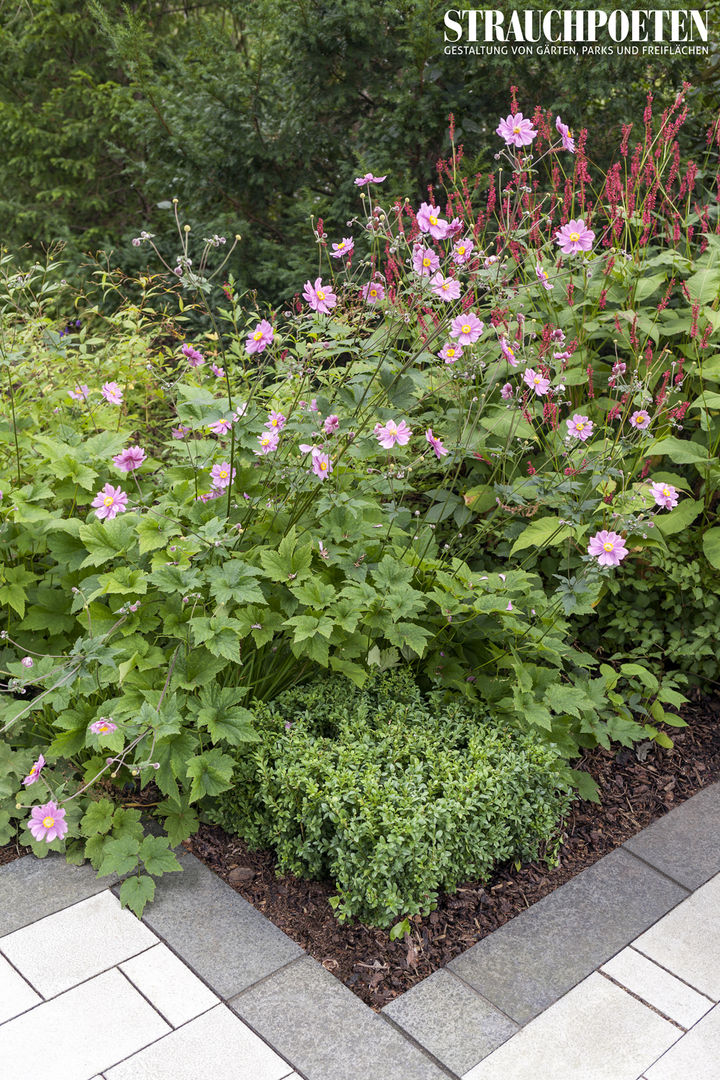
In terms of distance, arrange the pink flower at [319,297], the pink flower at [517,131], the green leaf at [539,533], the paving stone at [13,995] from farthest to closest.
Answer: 1. the green leaf at [539,533]
2. the pink flower at [517,131]
3. the pink flower at [319,297]
4. the paving stone at [13,995]

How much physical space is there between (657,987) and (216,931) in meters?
0.95

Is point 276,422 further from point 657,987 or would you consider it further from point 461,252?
point 657,987

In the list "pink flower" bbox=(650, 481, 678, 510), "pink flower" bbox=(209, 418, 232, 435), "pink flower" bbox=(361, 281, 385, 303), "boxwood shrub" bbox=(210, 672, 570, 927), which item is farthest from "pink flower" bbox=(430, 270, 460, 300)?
"boxwood shrub" bbox=(210, 672, 570, 927)

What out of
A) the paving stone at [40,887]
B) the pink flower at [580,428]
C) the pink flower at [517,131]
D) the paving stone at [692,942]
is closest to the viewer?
the paving stone at [692,942]

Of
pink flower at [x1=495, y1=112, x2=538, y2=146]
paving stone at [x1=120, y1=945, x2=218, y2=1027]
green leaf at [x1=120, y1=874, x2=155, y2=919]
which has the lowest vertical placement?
paving stone at [x1=120, y1=945, x2=218, y2=1027]

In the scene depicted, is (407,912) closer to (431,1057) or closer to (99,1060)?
(431,1057)

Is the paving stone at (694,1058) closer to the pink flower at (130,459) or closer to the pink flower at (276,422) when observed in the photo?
the pink flower at (276,422)

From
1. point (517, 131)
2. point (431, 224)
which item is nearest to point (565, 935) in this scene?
point (431, 224)

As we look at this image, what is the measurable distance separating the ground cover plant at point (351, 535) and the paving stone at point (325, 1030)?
0.21 m

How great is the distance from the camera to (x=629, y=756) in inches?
102

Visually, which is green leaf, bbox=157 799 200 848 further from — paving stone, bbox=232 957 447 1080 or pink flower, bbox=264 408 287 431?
pink flower, bbox=264 408 287 431

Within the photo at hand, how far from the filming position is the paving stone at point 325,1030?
5.20 ft

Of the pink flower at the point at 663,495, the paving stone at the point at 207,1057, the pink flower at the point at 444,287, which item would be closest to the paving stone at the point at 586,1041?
the paving stone at the point at 207,1057

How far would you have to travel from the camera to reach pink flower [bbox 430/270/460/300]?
2.01 metres
